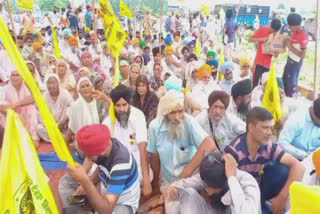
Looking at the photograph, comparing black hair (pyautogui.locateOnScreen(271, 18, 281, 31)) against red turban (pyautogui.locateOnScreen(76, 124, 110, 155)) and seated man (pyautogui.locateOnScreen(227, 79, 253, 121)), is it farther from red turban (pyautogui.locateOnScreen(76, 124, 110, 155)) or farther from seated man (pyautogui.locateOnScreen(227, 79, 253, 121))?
red turban (pyautogui.locateOnScreen(76, 124, 110, 155))

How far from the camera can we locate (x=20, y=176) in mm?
1619

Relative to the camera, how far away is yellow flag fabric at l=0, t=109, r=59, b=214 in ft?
5.13

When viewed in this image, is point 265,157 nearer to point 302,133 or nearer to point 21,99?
point 302,133

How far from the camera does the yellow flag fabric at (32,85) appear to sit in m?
1.54

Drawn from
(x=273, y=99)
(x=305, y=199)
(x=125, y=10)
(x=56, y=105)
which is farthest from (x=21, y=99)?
(x=305, y=199)

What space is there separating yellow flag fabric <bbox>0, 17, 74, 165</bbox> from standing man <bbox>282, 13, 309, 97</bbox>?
13.8ft

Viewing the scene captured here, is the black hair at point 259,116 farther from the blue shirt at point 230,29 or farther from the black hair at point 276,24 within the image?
the blue shirt at point 230,29

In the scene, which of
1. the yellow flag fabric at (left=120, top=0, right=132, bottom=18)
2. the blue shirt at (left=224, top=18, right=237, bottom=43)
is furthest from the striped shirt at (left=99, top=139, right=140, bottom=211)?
the blue shirt at (left=224, top=18, right=237, bottom=43)

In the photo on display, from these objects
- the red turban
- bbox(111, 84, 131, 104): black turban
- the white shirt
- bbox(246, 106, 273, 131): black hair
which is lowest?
the white shirt

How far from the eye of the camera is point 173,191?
2.36m

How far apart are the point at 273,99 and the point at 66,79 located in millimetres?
3087

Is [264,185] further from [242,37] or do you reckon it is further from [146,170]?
[242,37]

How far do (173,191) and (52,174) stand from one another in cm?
167

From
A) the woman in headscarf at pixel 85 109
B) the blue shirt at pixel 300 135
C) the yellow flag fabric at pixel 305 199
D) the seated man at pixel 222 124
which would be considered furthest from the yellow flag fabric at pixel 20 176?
the woman in headscarf at pixel 85 109
